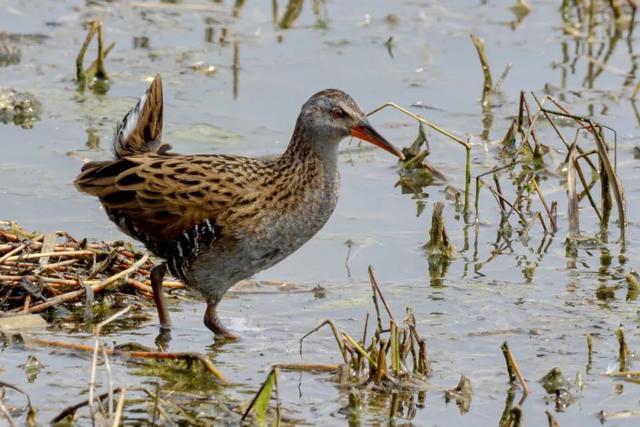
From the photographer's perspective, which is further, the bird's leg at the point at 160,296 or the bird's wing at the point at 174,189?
the bird's leg at the point at 160,296

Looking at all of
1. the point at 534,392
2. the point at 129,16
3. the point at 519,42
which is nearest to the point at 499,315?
the point at 534,392

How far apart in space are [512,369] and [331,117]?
1.68m

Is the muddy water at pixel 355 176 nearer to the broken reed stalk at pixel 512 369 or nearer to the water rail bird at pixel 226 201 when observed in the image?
the broken reed stalk at pixel 512 369

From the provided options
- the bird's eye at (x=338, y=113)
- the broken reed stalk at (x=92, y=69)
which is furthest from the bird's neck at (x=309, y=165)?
the broken reed stalk at (x=92, y=69)

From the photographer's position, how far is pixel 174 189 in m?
6.97

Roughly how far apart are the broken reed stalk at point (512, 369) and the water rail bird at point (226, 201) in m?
1.34

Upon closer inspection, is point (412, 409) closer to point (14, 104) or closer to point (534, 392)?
point (534, 392)

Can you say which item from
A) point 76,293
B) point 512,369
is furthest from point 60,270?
point 512,369

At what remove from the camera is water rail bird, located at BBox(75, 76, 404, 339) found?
6902 millimetres

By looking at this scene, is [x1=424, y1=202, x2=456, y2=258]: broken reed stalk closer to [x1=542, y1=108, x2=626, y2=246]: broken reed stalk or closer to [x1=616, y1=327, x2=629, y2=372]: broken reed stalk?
[x1=542, y1=108, x2=626, y2=246]: broken reed stalk

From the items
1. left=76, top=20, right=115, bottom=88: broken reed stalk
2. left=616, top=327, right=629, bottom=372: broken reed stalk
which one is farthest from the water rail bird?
left=76, top=20, right=115, bottom=88: broken reed stalk

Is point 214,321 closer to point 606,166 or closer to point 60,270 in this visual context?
point 60,270

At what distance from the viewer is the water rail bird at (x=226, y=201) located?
6.90 m

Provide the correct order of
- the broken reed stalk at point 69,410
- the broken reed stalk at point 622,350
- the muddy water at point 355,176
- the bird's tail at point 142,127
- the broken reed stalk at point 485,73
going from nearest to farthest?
1. the broken reed stalk at point 69,410
2. the muddy water at point 355,176
3. the broken reed stalk at point 622,350
4. the bird's tail at point 142,127
5. the broken reed stalk at point 485,73
